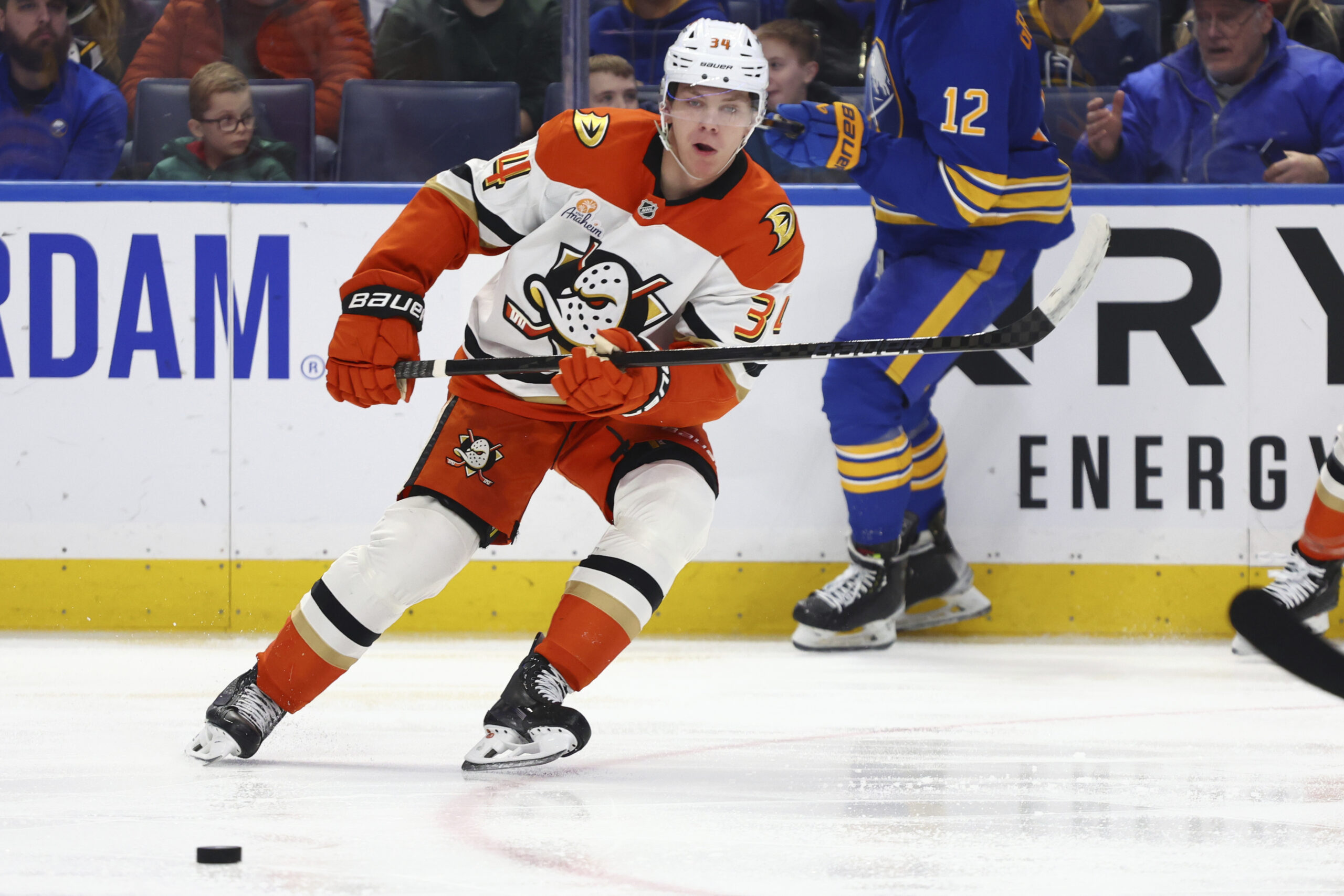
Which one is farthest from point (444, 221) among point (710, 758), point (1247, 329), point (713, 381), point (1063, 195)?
point (1247, 329)

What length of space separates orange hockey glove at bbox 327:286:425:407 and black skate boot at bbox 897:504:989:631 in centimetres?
182

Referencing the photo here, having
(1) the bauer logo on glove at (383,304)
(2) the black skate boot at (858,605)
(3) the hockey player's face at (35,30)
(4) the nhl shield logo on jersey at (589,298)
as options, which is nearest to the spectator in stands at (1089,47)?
(2) the black skate boot at (858,605)

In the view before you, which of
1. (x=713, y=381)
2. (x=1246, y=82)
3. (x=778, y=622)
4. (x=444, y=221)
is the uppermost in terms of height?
(x=1246, y=82)

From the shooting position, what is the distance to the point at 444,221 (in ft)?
7.83

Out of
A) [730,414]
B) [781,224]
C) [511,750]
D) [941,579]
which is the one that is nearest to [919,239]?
[730,414]

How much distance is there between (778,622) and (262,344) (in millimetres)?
1482

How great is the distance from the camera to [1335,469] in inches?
132

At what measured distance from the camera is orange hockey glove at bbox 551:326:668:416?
7.00ft

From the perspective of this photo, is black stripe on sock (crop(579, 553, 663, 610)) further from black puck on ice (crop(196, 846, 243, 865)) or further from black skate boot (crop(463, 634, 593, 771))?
black puck on ice (crop(196, 846, 243, 865))

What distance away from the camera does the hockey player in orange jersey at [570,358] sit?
221cm

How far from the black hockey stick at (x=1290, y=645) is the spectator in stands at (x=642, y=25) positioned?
2.70m

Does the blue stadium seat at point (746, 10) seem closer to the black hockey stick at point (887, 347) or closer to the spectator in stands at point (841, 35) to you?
the spectator in stands at point (841, 35)

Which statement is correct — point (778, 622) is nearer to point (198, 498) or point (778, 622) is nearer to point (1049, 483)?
point (1049, 483)

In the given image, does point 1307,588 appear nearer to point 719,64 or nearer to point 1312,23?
point 1312,23
